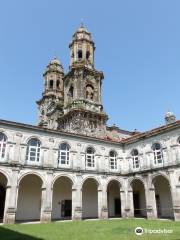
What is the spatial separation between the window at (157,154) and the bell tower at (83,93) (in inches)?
503

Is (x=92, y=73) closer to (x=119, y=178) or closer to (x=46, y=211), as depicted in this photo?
(x=119, y=178)

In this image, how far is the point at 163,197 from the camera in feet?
82.9

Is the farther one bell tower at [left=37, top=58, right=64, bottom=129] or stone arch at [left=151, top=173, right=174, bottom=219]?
bell tower at [left=37, top=58, right=64, bottom=129]

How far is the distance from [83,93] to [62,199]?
1827 centimetres

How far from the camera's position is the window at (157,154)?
77.3ft

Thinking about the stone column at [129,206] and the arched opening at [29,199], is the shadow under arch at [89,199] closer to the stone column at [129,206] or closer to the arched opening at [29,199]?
the stone column at [129,206]

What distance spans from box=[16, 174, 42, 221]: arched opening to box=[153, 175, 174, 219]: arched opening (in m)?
12.5

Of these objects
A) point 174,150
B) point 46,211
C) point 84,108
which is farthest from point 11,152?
point 84,108

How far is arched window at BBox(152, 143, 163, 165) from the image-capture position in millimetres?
23562

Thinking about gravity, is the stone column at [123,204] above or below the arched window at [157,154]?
below

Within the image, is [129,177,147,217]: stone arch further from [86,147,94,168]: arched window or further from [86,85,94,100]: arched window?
[86,85,94,100]: arched window

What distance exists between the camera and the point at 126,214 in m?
24.5

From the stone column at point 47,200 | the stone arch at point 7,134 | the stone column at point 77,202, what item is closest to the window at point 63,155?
the stone column at point 47,200

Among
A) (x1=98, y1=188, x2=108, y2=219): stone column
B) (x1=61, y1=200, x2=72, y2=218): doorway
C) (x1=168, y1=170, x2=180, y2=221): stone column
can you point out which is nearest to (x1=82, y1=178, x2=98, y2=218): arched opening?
(x1=61, y1=200, x2=72, y2=218): doorway
